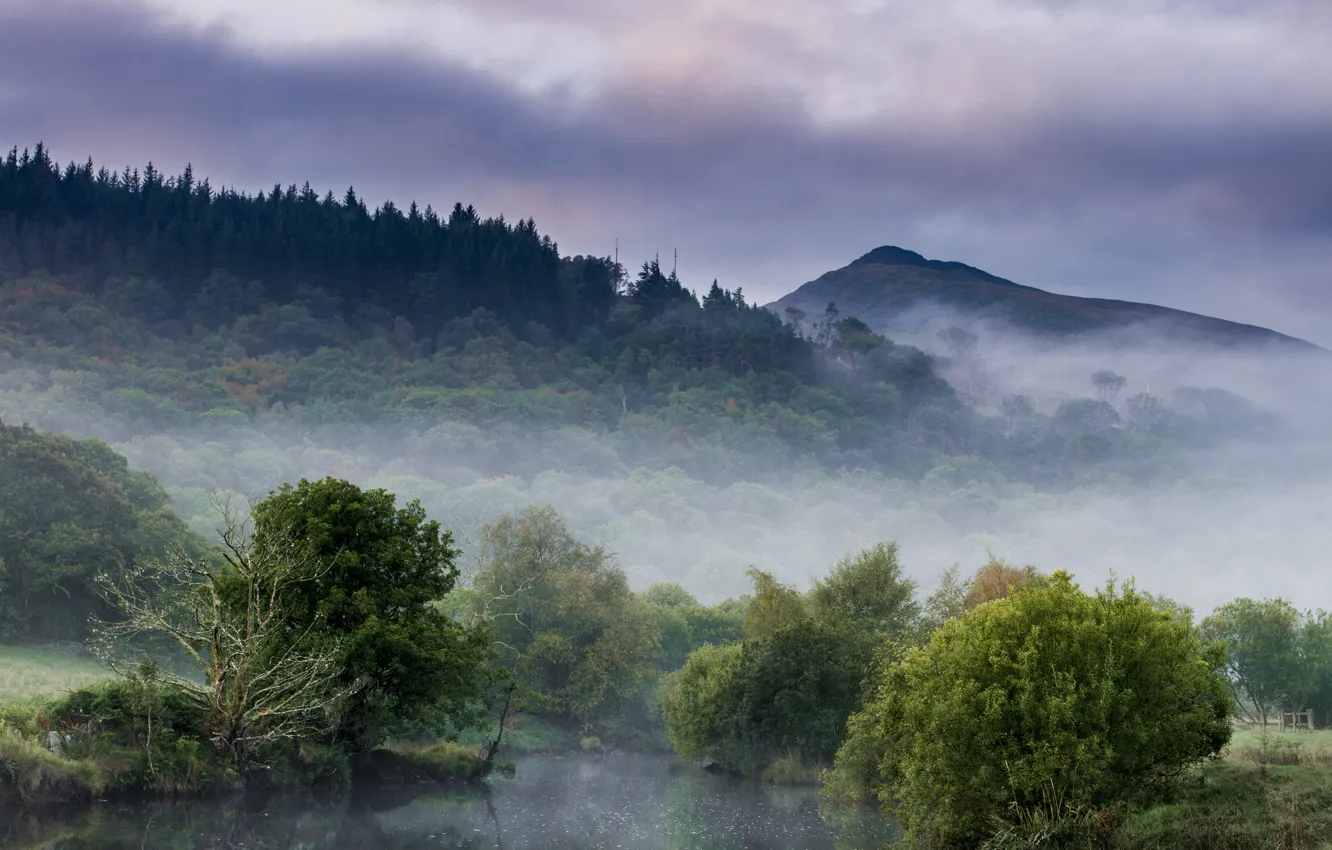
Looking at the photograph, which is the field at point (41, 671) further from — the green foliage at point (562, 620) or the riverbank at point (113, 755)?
the green foliage at point (562, 620)

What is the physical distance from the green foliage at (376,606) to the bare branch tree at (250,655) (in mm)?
966

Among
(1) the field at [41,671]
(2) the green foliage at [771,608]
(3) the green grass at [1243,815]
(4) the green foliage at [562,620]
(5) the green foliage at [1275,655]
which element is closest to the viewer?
(3) the green grass at [1243,815]

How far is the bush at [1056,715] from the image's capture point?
101 feet

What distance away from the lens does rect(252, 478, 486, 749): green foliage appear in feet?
155

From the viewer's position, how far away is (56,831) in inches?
1368

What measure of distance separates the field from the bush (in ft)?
131

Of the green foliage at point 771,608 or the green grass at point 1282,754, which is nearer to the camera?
the green grass at point 1282,754

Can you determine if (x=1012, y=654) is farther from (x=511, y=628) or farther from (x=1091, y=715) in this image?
(x=511, y=628)

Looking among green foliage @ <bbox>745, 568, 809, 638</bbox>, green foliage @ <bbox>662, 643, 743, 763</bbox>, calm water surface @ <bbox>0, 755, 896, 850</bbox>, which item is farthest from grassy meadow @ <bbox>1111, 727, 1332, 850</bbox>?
green foliage @ <bbox>745, 568, 809, 638</bbox>

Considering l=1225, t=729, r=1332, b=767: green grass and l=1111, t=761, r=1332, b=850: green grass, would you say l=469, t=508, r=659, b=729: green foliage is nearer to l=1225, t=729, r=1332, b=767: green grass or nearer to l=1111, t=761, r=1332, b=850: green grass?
l=1225, t=729, r=1332, b=767: green grass

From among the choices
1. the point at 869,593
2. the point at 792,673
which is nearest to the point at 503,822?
the point at 792,673

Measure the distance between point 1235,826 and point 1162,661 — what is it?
563 centimetres

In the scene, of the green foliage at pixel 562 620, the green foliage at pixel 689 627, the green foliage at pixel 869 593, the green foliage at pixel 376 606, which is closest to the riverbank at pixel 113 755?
the green foliage at pixel 376 606

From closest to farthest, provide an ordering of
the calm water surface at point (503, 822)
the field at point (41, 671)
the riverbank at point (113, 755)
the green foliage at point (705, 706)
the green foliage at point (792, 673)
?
1. the calm water surface at point (503, 822)
2. the riverbank at point (113, 755)
3. the field at point (41, 671)
4. the green foliage at point (792, 673)
5. the green foliage at point (705, 706)
